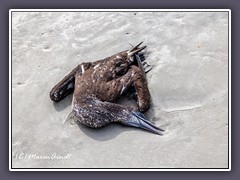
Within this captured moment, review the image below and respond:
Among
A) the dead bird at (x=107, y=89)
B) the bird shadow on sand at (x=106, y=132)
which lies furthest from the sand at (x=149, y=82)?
the dead bird at (x=107, y=89)

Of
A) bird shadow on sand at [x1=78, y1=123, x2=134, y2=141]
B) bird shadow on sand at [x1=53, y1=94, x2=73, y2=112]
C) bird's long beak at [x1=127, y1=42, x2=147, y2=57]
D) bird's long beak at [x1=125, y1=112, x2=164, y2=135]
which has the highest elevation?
bird's long beak at [x1=127, y1=42, x2=147, y2=57]

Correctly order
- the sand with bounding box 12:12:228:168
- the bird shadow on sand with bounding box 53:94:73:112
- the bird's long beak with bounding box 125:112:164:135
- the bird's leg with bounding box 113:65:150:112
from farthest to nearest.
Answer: the bird shadow on sand with bounding box 53:94:73:112
the bird's leg with bounding box 113:65:150:112
the bird's long beak with bounding box 125:112:164:135
the sand with bounding box 12:12:228:168

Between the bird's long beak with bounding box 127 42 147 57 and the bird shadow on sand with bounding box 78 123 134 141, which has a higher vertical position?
the bird's long beak with bounding box 127 42 147 57

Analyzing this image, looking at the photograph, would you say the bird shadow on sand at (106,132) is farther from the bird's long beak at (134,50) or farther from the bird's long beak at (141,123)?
the bird's long beak at (134,50)

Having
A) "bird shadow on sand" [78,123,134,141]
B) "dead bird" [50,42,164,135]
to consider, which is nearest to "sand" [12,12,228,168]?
"bird shadow on sand" [78,123,134,141]

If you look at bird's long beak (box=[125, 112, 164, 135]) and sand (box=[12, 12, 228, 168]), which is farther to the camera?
bird's long beak (box=[125, 112, 164, 135])

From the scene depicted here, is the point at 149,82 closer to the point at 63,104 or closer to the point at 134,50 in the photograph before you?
the point at 134,50

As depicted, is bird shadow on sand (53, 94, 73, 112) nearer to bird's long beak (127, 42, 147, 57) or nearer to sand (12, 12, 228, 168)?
sand (12, 12, 228, 168)

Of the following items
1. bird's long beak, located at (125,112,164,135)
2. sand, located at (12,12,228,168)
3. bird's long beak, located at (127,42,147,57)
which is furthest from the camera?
bird's long beak, located at (127,42,147,57)
